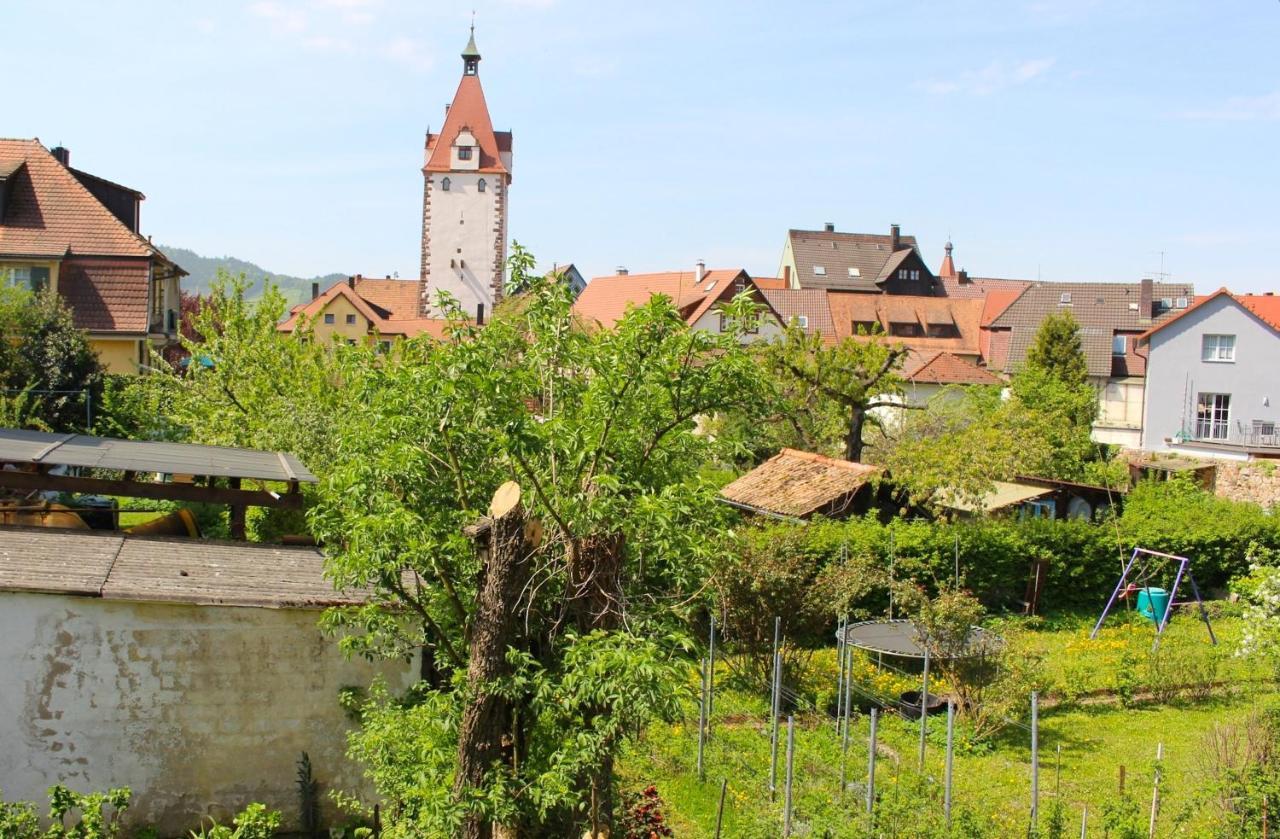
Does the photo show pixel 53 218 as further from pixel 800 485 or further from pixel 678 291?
pixel 678 291

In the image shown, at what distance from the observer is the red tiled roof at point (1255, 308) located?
142ft

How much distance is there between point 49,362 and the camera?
27375mm

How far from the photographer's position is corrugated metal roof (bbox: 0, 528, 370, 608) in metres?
10.1

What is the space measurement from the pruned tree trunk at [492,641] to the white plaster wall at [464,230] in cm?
6553

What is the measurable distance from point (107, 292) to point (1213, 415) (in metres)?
38.8

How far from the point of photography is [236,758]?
34.4 feet

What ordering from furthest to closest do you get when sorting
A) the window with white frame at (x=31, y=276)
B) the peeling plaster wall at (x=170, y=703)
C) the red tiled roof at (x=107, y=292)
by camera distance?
1. the red tiled roof at (x=107, y=292)
2. the window with white frame at (x=31, y=276)
3. the peeling plaster wall at (x=170, y=703)

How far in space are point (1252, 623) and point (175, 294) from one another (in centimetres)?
3402

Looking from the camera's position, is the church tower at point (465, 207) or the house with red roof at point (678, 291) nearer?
the house with red roof at point (678, 291)

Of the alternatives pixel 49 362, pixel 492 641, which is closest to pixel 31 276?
pixel 49 362

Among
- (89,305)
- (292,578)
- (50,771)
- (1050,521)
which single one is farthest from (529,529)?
(89,305)

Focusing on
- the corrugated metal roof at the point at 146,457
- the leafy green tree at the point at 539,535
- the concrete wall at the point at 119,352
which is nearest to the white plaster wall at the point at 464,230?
the concrete wall at the point at 119,352

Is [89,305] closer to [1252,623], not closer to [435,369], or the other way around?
[435,369]

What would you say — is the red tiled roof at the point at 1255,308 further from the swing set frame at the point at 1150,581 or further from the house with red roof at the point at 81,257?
the house with red roof at the point at 81,257
